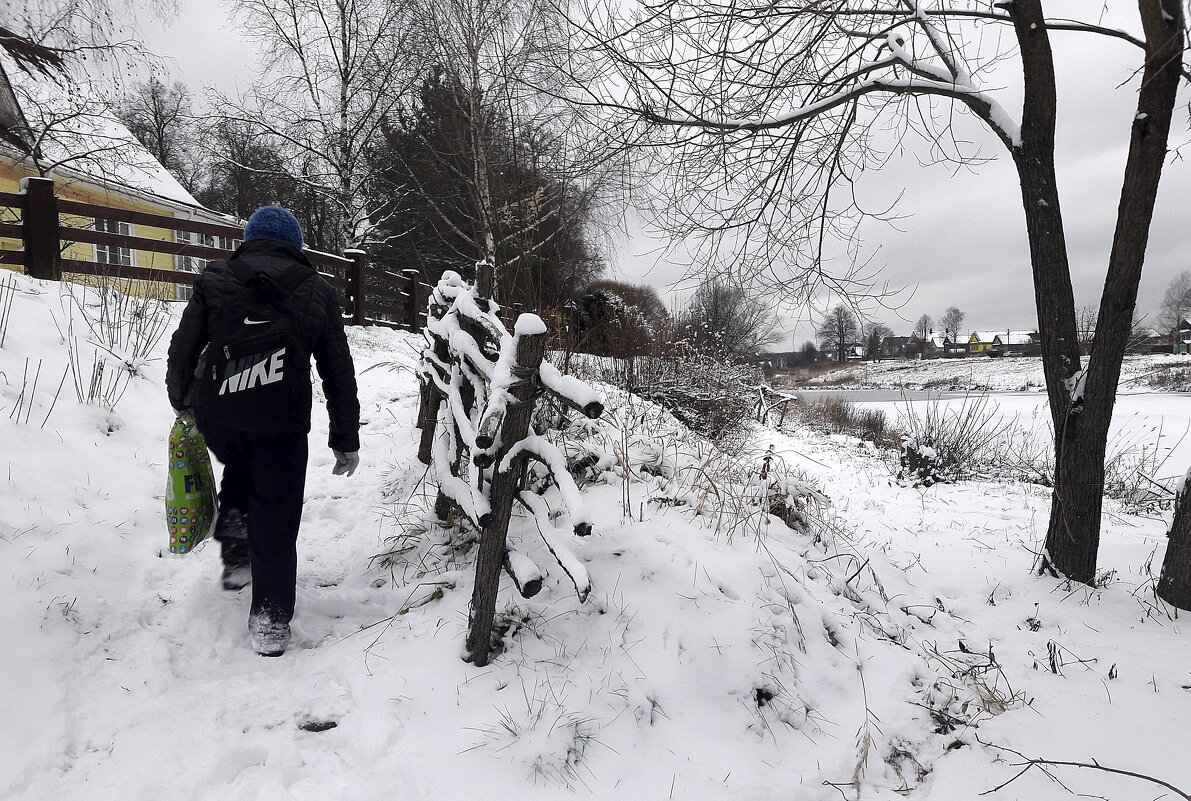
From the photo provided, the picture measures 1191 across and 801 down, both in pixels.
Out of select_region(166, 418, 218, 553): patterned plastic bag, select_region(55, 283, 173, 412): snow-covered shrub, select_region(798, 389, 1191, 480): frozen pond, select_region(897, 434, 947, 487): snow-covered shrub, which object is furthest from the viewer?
select_region(798, 389, 1191, 480): frozen pond

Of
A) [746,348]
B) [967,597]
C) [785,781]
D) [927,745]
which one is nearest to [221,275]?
[785,781]

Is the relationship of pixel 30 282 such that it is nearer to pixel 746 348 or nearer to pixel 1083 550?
pixel 1083 550

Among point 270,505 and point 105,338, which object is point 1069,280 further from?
point 105,338

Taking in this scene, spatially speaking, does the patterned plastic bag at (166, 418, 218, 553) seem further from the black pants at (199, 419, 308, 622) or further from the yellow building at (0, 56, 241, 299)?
A: the yellow building at (0, 56, 241, 299)

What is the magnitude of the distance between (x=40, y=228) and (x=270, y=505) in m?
7.57

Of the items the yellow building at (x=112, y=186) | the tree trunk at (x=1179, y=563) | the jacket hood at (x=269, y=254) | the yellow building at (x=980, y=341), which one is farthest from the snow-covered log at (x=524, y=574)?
the yellow building at (x=980, y=341)

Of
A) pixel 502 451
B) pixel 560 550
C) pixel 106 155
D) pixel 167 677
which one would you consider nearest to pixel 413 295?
pixel 106 155

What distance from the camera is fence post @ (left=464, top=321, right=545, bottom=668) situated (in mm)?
2031

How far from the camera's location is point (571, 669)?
2121 millimetres

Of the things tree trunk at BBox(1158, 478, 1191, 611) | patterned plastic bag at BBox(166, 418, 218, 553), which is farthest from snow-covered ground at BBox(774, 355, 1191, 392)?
patterned plastic bag at BBox(166, 418, 218, 553)

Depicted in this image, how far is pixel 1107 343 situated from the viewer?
10.2ft

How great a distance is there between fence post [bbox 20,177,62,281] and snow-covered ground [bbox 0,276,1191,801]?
5.09 m

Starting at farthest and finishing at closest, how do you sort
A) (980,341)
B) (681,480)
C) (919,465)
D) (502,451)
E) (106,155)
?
(980,341)
(106,155)
(919,465)
(681,480)
(502,451)

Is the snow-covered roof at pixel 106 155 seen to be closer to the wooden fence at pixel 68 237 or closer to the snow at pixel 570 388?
the wooden fence at pixel 68 237
